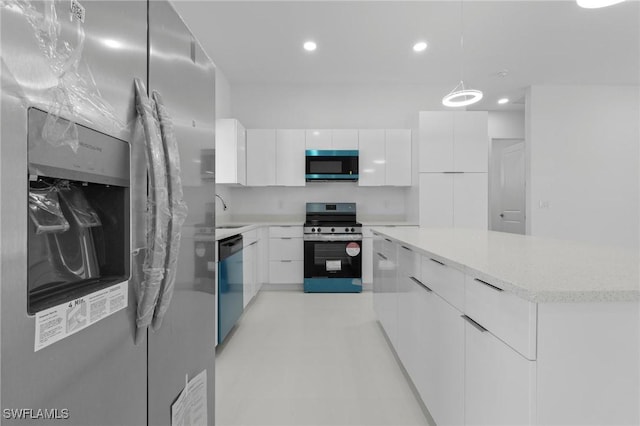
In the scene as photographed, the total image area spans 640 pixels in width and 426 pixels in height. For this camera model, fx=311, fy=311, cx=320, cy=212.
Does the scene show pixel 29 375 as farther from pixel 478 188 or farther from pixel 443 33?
pixel 478 188

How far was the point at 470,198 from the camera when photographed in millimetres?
4238

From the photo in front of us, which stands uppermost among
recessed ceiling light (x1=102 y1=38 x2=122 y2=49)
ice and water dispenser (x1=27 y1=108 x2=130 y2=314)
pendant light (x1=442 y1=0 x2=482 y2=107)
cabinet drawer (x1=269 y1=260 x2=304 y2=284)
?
pendant light (x1=442 y1=0 x2=482 y2=107)

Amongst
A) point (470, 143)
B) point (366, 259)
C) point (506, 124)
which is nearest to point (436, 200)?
point (470, 143)

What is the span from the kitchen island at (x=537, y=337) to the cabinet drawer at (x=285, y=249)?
9.76ft

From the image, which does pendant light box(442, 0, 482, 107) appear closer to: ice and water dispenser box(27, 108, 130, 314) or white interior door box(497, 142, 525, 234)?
white interior door box(497, 142, 525, 234)

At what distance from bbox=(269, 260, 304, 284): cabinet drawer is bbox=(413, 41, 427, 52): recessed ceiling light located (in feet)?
9.87

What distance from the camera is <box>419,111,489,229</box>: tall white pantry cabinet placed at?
4.20 metres

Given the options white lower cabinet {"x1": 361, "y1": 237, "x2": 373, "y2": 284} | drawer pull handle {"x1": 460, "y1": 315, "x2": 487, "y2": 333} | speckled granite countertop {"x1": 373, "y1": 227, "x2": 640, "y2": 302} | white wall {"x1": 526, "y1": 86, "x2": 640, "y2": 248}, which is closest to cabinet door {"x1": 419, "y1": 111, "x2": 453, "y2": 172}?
white lower cabinet {"x1": 361, "y1": 237, "x2": 373, "y2": 284}

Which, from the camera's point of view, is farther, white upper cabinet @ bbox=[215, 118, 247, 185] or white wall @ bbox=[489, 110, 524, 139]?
white wall @ bbox=[489, 110, 524, 139]

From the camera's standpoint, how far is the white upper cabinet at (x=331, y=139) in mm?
4430

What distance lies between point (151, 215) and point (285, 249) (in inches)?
140

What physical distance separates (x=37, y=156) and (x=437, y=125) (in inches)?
172

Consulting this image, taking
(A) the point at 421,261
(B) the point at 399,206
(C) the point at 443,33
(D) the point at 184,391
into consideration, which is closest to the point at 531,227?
(B) the point at 399,206

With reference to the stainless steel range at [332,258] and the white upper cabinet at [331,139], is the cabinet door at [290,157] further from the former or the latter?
the stainless steel range at [332,258]
